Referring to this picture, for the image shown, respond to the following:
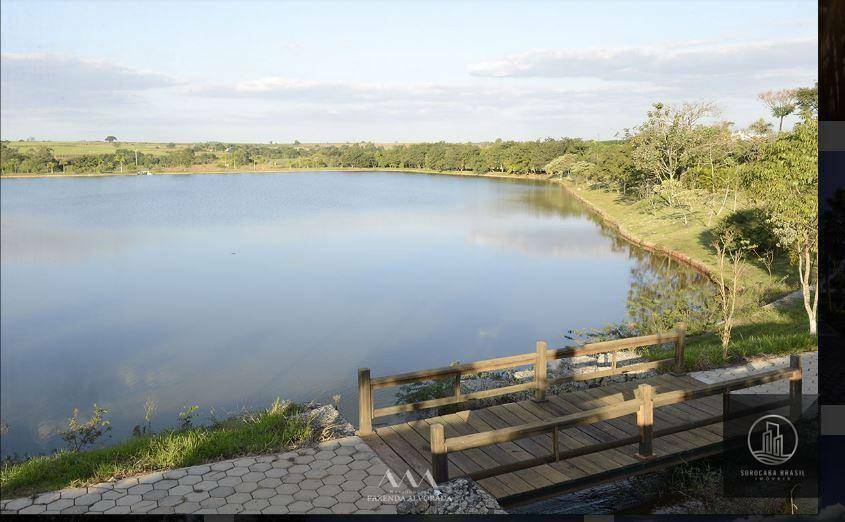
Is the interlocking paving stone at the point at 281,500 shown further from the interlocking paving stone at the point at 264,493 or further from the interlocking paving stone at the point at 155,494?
the interlocking paving stone at the point at 155,494

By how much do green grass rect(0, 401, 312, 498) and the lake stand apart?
3.30 metres

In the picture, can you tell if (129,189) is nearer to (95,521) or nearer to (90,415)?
(90,415)

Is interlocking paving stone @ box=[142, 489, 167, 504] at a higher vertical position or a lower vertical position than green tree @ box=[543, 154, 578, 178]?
lower

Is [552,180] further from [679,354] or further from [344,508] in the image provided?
[344,508]

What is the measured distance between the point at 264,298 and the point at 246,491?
13656mm

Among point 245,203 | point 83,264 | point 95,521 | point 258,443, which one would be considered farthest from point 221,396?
point 245,203

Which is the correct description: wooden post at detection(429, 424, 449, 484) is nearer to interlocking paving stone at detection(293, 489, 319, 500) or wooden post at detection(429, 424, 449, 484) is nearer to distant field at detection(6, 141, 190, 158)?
interlocking paving stone at detection(293, 489, 319, 500)

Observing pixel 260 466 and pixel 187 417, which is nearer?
pixel 260 466

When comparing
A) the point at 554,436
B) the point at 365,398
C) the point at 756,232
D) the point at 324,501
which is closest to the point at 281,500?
the point at 324,501

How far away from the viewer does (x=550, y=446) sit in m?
6.26

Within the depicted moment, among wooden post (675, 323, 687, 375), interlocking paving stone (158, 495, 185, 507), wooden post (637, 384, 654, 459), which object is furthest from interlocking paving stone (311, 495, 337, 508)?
wooden post (675, 323, 687, 375)

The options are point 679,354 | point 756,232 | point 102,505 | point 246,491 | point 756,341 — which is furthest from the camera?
point 756,232

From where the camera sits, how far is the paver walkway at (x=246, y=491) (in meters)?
5.23

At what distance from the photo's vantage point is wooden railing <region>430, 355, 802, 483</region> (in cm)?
528
